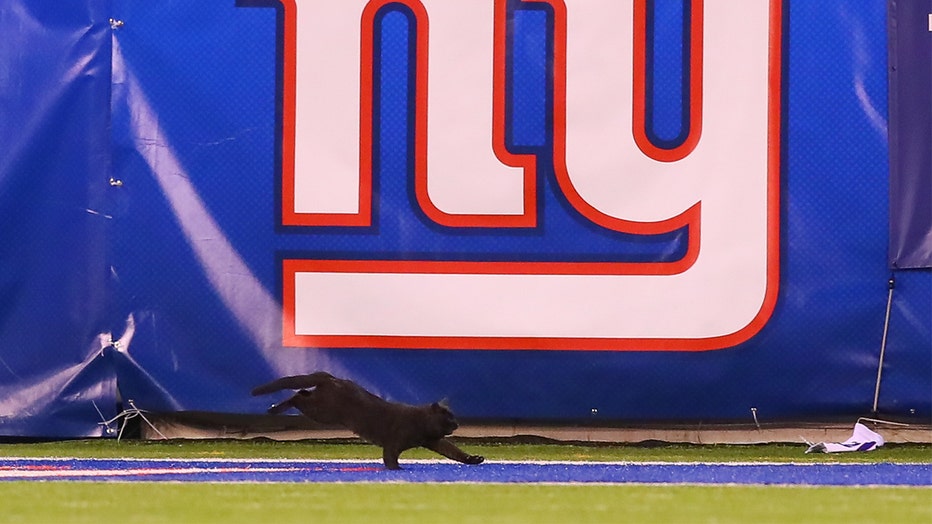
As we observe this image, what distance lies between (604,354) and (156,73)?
1637 mm

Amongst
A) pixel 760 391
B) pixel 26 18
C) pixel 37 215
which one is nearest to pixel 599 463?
pixel 760 391

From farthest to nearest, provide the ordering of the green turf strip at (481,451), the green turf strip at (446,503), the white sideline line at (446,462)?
the green turf strip at (481,451)
the white sideline line at (446,462)
the green turf strip at (446,503)

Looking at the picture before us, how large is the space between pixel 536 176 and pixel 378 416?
3.83ft

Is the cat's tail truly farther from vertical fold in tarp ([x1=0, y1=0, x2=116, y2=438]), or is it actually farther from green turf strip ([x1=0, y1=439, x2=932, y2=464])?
vertical fold in tarp ([x1=0, y1=0, x2=116, y2=438])

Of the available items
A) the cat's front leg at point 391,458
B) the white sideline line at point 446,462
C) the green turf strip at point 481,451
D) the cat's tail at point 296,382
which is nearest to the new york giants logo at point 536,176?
the green turf strip at point 481,451

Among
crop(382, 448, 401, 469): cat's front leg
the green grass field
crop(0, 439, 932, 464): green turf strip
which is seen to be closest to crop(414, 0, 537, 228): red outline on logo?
crop(0, 439, 932, 464): green turf strip

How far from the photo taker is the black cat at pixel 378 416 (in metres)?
3.86

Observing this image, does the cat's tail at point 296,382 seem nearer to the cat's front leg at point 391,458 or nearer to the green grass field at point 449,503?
the cat's front leg at point 391,458

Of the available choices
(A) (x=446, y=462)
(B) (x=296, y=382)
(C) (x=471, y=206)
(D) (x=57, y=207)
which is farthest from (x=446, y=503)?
(D) (x=57, y=207)

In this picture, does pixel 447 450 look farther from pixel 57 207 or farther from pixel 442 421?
pixel 57 207

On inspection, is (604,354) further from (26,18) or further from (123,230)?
(26,18)

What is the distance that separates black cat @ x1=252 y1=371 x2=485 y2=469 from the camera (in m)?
3.86

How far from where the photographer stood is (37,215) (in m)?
4.86

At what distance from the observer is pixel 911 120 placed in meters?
4.79
